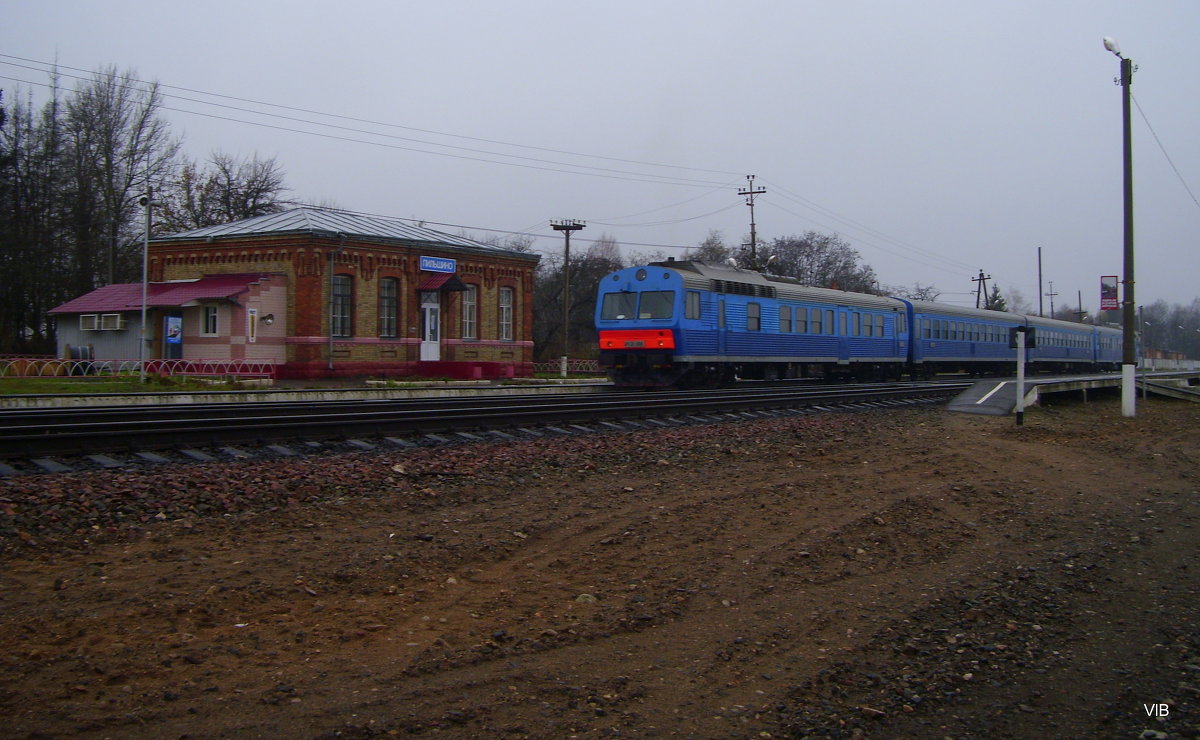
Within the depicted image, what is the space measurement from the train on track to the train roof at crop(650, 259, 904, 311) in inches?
1.4

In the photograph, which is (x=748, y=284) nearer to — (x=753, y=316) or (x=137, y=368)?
(x=753, y=316)

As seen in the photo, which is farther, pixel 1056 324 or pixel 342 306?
pixel 1056 324

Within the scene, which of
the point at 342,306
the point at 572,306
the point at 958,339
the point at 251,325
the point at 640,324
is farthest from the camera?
the point at 572,306

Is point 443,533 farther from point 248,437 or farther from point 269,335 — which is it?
point 269,335

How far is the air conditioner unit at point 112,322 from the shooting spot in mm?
31847

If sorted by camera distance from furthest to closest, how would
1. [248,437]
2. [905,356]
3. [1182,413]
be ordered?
[905,356] < [1182,413] < [248,437]

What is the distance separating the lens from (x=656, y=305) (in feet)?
74.3

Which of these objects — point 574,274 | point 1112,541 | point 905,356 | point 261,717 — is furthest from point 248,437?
point 574,274

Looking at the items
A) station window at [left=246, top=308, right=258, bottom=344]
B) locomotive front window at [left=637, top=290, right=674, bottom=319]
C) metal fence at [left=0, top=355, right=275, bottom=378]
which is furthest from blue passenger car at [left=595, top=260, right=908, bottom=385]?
station window at [left=246, top=308, right=258, bottom=344]

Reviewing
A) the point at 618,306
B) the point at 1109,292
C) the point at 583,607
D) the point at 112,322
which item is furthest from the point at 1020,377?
the point at 112,322

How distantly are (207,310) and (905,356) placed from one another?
79.3ft

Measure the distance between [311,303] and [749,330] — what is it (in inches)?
572

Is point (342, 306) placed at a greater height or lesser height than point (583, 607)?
greater

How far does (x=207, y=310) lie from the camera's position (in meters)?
30.5
